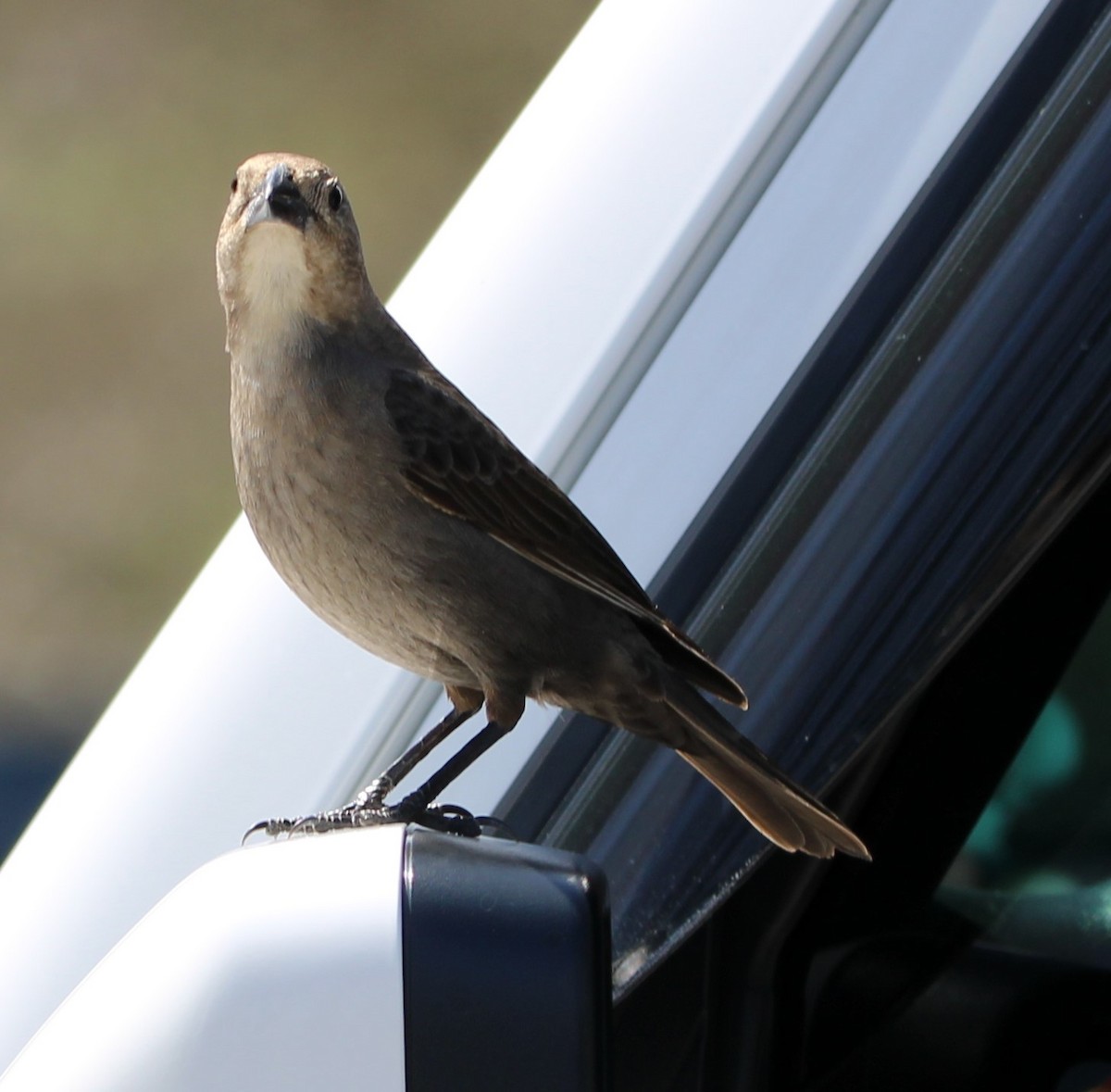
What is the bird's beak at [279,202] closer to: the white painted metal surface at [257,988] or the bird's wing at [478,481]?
the bird's wing at [478,481]

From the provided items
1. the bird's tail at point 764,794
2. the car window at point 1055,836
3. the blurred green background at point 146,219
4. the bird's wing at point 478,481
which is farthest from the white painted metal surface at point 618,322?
the blurred green background at point 146,219

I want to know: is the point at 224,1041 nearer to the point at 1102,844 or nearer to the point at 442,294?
the point at 442,294

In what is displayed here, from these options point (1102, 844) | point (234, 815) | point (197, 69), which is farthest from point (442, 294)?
point (197, 69)

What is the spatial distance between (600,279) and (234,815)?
1.71ft

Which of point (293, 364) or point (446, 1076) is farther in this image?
point (293, 364)

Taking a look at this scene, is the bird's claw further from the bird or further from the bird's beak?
the bird's beak

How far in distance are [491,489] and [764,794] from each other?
2.09 ft

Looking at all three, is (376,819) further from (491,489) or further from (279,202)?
(279,202)

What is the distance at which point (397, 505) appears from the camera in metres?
2.24

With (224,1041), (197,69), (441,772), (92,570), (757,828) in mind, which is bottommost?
(92,570)

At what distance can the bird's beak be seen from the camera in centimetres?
231

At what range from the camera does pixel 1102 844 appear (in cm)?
209

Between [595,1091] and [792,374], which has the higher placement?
[792,374]

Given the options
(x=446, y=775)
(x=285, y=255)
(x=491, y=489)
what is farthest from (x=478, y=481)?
(x=446, y=775)
